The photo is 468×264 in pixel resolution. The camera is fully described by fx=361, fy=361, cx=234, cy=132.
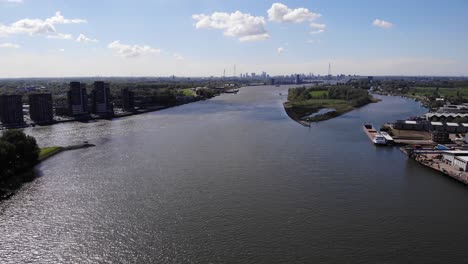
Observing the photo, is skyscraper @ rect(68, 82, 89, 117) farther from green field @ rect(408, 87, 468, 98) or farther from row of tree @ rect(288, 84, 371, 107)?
green field @ rect(408, 87, 468, 98)

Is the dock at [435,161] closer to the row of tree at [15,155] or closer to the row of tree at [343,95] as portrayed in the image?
the row of tree at [15,155]

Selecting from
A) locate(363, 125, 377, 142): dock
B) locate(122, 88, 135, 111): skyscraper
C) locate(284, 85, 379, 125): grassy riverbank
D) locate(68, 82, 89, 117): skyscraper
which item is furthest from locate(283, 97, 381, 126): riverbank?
locate(68, 82, 89, 117): skyscraper

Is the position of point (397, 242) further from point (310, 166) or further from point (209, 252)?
point (310, 166)

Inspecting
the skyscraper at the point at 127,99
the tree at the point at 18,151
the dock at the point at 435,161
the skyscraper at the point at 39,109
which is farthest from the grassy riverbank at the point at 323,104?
the skyscraper at the point at 39,109

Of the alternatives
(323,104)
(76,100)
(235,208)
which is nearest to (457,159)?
(235,208)

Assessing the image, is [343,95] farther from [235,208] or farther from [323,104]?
[235,208]
